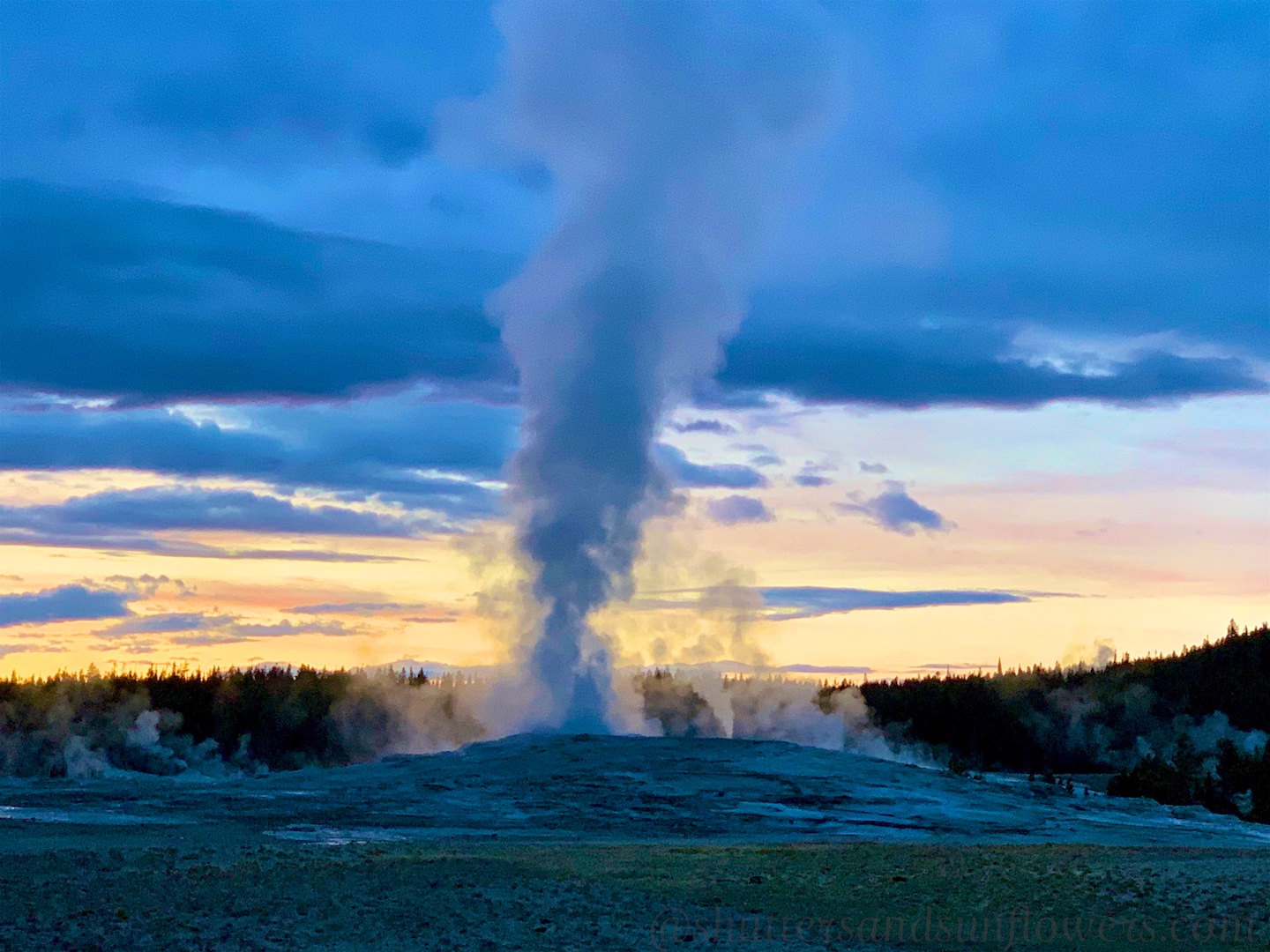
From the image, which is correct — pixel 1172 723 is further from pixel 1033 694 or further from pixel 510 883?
pixel 510 883

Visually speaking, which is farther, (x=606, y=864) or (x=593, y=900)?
(x=606, y=864)

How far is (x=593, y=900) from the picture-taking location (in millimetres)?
27797

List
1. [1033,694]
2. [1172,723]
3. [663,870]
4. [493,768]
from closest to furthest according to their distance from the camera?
[663,870] → [493,768] → [1172,723] → [1033,694]

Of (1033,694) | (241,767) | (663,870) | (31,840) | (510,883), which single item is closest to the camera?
(510,883)

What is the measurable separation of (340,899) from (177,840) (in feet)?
33.8

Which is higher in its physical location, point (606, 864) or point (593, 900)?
point (606, 864)

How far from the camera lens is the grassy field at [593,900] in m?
24.1

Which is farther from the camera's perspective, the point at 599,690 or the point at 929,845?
the point at 599,690

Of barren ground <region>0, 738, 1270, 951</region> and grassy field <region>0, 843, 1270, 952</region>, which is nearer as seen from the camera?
grassy field <region>0, 843, 1270, 952</region>

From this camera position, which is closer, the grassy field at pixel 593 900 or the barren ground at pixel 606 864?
the grassy field at pixel 593 900

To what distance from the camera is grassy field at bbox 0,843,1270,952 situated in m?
24.1

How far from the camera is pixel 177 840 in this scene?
35062 millimetres

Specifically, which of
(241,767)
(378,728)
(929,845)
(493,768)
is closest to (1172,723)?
(378,728)

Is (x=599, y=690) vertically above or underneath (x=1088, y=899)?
above
